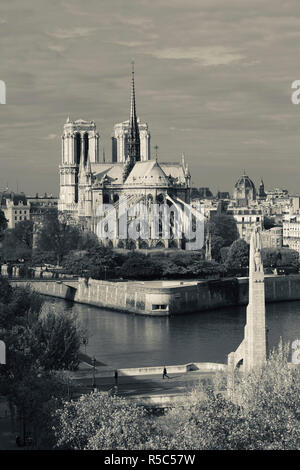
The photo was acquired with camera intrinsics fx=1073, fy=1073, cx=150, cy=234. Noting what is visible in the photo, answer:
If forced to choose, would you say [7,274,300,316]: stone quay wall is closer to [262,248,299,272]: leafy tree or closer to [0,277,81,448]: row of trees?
[262,248,299,272]: leafy tree

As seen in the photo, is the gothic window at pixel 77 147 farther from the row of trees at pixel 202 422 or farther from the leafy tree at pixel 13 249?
the row of trees at pixel 202 422

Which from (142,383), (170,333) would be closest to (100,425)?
(142,383)

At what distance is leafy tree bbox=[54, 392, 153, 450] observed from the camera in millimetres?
18469

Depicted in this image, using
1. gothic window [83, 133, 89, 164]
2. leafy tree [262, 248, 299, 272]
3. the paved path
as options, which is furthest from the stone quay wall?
gothic window [83, 133, 89, 164]

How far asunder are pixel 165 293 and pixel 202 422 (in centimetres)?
3249

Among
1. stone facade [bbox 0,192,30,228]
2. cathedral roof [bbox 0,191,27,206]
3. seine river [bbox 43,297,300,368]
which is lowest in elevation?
seine river [bbox 43,297,300,368]

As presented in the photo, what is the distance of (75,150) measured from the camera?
10369cm

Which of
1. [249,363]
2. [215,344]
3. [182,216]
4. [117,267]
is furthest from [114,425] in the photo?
[182,216]

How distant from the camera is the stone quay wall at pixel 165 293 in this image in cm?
5119

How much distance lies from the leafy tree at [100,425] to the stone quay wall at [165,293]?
1201 inches

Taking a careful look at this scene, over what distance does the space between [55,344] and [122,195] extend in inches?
2228

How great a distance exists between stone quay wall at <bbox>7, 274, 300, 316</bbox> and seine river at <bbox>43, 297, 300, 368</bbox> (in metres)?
0.75

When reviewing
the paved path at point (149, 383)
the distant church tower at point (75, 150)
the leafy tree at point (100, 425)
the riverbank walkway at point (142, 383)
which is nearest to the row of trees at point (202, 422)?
the leafy tree at point (100, 425)
